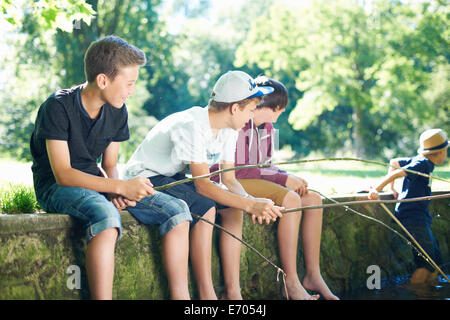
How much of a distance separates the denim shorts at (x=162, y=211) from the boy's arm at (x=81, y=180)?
196mm

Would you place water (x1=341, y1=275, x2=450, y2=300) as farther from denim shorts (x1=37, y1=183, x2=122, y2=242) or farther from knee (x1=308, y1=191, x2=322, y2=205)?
denim shorts (x1=37, y1=183, x2=122, y2=242)

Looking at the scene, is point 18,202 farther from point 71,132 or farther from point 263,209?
point 263,209

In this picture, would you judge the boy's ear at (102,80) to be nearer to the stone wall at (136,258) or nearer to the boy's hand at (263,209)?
the stone wall at (136,258)

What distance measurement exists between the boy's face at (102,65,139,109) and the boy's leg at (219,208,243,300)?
97 cm

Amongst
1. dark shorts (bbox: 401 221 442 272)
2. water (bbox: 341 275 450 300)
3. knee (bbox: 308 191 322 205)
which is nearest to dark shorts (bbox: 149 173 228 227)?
knee (bbox: 308 191 322 205)

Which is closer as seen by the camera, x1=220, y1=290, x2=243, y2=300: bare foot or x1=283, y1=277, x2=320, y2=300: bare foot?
x1=220, y1=290, x2=243, y2=300: bare foot

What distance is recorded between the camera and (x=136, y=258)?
10.2ft

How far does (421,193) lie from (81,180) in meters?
3.05

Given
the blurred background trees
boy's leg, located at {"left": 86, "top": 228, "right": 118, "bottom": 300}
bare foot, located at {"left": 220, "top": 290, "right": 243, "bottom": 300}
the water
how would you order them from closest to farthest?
1. boy's leg, located at {"left": 86, "top": 228, "right": 118, "bottom": 300}
2. bare foot, located at {"left": 220, "top": 290, "right": 243, "bottom": 300}
3. the water
4. the blurred background trees

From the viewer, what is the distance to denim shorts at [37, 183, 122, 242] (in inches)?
104

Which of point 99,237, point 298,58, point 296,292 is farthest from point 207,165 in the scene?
point 298,58

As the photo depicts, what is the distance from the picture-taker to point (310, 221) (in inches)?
157

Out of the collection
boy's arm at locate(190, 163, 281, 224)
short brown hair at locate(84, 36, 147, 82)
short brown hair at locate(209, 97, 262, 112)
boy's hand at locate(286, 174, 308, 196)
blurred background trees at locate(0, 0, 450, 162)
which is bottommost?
boy's arm at locate(190, 163, 281, 224)
